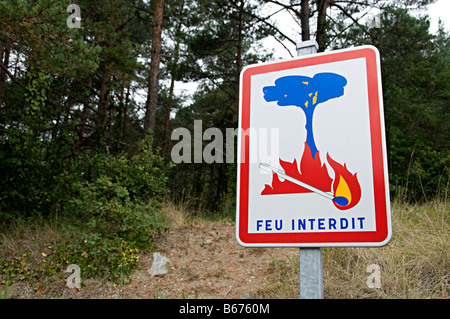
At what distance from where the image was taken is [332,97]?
4.78ft

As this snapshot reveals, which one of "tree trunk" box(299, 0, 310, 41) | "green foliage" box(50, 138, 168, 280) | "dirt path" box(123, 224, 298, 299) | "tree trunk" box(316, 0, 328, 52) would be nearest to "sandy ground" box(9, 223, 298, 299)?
"dirt path" box(123, 224, 298, 299)

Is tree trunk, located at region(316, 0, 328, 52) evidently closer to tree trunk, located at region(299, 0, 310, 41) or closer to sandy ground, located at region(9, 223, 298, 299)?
tree trunk, located at region(299, 0, 310, 41)

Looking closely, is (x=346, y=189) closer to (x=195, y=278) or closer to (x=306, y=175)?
A: (x=306, y=175)

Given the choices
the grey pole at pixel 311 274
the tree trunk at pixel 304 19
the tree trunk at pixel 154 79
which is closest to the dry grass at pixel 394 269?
the grey pole at pixel 311 274

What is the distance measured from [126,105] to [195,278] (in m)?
12.9

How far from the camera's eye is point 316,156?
4.63 ft

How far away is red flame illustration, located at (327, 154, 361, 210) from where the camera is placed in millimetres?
1344

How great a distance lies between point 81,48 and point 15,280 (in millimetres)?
3340

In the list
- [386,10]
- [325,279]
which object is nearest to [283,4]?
[386,10]

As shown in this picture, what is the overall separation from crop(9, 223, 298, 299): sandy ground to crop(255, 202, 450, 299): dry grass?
281 mm
